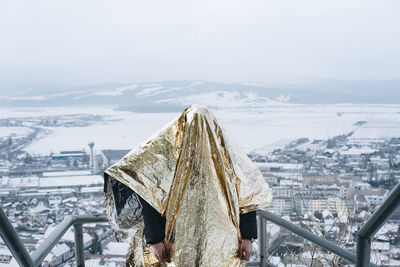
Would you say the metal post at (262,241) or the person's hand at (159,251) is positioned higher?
the person's hand at (159,251)

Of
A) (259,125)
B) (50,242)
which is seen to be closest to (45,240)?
(50,242)

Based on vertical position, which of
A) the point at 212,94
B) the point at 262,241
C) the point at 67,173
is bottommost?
the point at 262,241

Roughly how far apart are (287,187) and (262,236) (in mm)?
1289

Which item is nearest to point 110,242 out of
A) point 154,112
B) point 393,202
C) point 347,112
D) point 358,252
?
point 358,252

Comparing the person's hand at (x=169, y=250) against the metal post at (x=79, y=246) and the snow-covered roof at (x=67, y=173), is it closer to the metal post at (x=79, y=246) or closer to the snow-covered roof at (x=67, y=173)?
the metal post at (x=79, y=246)

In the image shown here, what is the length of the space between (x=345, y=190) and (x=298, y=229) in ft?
5.26

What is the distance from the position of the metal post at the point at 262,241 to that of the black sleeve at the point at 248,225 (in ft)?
1.66

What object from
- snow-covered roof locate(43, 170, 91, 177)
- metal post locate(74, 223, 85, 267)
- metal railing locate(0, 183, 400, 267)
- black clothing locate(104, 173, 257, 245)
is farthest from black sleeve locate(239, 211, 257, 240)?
snow-covered roof locate(43, 170, 91, 177)

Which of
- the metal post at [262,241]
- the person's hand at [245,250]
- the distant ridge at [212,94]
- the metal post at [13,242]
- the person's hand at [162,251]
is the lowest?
the metal post at [262,241]

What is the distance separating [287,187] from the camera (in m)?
3.28

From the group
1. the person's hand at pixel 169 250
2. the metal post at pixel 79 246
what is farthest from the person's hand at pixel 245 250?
the metal post at pixel 79 246

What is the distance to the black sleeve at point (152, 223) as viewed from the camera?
142 cm

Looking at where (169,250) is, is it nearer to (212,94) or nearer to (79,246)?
(79,246)

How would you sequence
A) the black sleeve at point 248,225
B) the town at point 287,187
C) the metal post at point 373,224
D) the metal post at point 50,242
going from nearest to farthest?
the metal post at point 373,224 → the metal post at point 50,242 → the black sleeve at point 248,225 → the town at point 287,187
